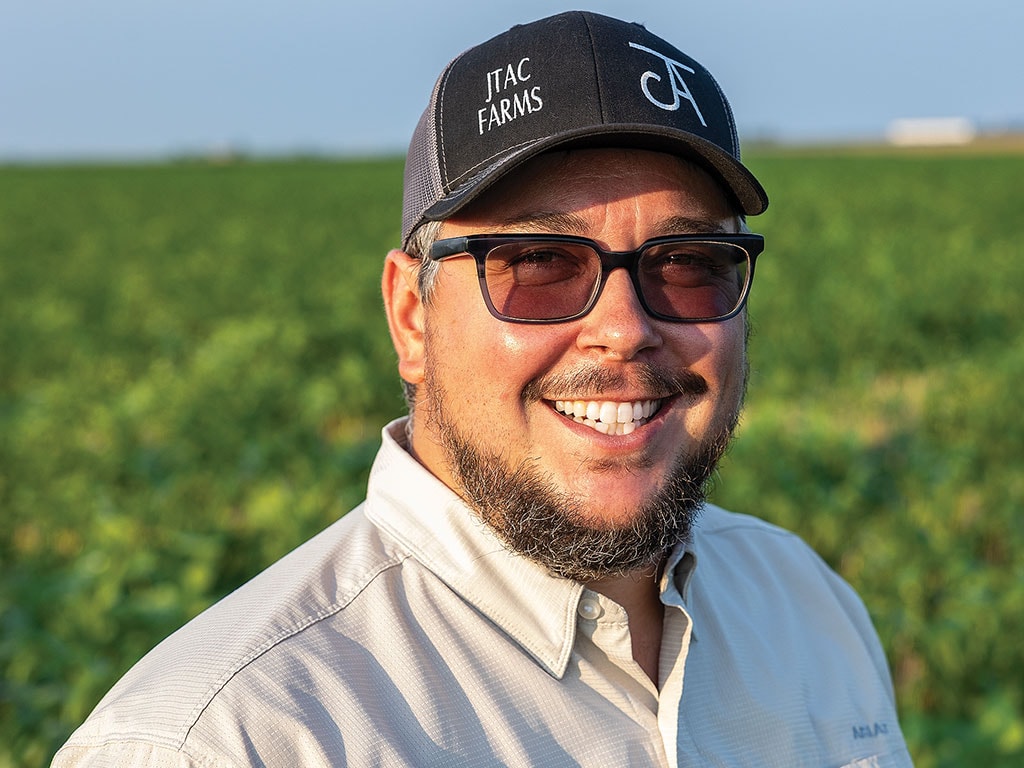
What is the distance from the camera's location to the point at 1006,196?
29703 millimetres

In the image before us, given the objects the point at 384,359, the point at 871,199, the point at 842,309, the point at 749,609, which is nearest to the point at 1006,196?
the point at 871,199

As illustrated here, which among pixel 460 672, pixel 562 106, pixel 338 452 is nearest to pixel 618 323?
pixel 562 106

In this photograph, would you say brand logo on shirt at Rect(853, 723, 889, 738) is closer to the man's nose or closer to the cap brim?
the man's nose

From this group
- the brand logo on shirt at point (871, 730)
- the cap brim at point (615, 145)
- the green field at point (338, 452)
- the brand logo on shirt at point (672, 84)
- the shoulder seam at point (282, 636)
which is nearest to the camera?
the shoulder seam at point (282, 636)

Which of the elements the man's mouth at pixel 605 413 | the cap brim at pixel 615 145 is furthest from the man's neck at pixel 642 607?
the cap brim at pixel 615 145

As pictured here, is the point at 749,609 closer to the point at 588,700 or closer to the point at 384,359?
the point at 588,700

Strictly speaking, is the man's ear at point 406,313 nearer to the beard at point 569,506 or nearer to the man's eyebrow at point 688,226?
the beard at point 569,506

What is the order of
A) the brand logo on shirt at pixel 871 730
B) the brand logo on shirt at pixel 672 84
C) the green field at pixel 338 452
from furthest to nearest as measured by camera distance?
the green field at pixel 338 452
the brand logo on shirt at pixel 871 730
the brand logo on shirt at pixel 672 84

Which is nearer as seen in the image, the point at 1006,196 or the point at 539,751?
the point at 539,751

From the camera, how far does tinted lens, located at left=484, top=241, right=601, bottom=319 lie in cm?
181

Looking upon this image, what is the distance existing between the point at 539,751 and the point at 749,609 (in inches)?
25.1

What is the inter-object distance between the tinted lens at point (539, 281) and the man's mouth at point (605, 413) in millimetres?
141

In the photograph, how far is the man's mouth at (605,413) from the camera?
1803 mm

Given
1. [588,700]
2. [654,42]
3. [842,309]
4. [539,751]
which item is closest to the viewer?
[539,751]
